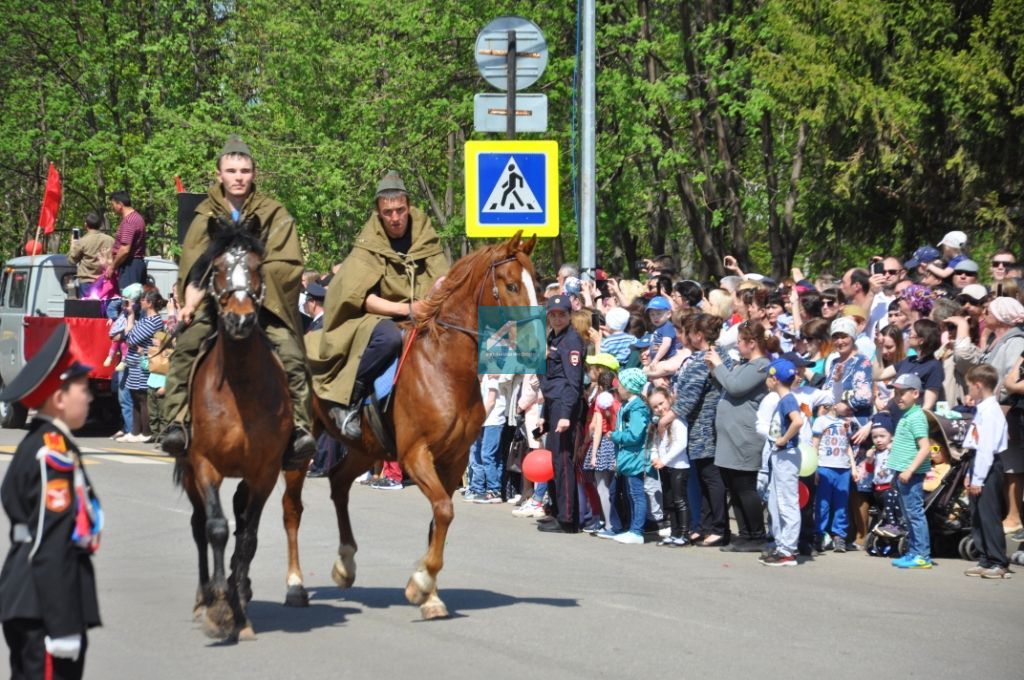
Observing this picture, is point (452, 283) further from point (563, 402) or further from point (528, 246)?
point (563, 402)

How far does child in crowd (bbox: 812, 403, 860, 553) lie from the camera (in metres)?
14.8

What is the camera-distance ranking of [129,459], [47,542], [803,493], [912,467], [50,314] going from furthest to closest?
1. [50,314]
2. [129,459]
3. [803,493]
4. [912,467]
5. [47,542]

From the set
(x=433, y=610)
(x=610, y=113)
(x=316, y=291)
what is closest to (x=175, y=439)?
(x=433, y=610)

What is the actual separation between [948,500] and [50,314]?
1809 cm

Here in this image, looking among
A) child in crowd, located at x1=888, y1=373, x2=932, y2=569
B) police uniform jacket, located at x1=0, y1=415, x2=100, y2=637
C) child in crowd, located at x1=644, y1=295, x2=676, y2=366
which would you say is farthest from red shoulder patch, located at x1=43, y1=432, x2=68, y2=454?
child in crowd, located at x1=644, y1=295, x2=676, y2=366

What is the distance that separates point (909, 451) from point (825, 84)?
11258mm

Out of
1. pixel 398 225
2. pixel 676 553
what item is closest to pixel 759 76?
pixel 676 553

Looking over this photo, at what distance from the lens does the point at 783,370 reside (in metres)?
14.3

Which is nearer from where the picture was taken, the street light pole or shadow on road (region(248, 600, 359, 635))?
shadow on road (region(248, 600, 359, 635))

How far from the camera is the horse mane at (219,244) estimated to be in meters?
10.0

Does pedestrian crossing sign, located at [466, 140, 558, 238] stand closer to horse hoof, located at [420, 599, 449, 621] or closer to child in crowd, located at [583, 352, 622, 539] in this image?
child in crowd, located at [583, 352, 622, 539]

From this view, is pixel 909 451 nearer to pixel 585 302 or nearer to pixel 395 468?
pixel 585 302

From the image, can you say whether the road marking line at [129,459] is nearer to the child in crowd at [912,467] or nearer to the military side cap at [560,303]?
the military side cap at [560,303]

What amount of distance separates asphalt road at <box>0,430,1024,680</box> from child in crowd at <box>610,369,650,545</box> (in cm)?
50
